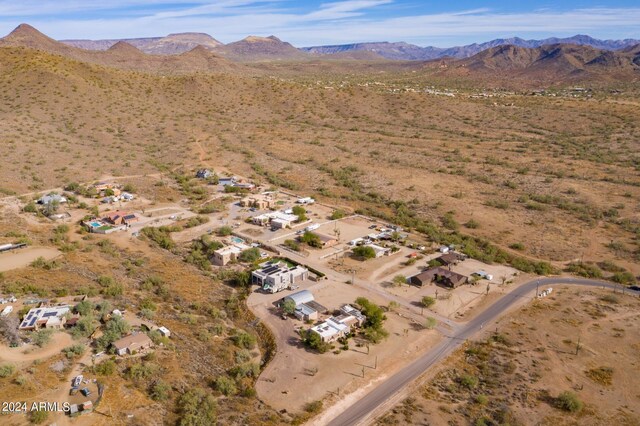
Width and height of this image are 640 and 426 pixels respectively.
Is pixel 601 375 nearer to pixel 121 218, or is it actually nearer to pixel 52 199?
pixel 121 218

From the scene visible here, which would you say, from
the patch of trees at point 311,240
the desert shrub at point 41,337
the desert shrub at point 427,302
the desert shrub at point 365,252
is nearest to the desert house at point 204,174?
the patch of trees at point 311,240

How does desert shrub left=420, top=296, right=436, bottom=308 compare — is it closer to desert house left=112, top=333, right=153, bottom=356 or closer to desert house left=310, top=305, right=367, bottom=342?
desert house left=310, top=305, right=367, bottom=342

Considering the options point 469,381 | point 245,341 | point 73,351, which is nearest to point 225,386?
point 245,341

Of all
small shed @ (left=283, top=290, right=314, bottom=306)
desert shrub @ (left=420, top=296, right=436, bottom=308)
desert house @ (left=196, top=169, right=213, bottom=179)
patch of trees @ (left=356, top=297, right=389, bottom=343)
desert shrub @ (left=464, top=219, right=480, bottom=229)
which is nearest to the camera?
patch of trees @ (left=356, top=297, right=389, bottom=343)

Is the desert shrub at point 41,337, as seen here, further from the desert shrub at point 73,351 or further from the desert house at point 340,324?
the desert house at point 340,324

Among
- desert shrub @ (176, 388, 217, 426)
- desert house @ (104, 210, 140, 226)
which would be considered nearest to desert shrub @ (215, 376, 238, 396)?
desert shrub @ (176, 388, 217, 426)

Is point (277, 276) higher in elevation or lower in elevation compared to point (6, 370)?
lower
